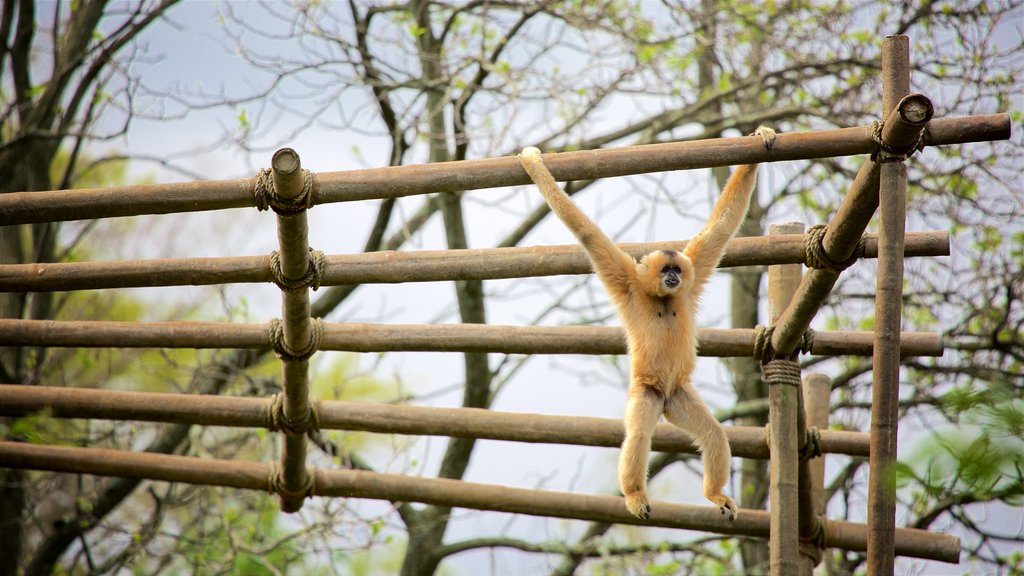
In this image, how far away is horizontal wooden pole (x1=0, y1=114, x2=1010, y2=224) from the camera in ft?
11.9

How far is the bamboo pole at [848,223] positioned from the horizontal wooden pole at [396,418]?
762 millimetres

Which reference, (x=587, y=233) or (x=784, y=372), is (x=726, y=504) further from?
(x=587, y=233)

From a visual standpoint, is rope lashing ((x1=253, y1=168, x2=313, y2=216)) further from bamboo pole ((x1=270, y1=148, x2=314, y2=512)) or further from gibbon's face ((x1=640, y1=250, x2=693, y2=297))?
gibbon's face ((x1=640, y1=250, x2=693, y2=297))

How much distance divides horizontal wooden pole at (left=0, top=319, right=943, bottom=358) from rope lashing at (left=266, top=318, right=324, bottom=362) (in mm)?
80

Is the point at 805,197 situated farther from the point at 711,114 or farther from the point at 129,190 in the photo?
the point at 129,190

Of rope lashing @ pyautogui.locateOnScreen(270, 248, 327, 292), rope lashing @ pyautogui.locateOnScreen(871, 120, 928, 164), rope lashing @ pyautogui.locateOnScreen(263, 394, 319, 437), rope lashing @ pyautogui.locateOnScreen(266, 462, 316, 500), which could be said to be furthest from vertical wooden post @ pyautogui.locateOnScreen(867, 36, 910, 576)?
rope lashing @ pyautogui.locateOnScreen(266, 462, 316, 500)

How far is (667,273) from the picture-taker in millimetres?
4305

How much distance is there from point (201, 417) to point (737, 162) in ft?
10.4

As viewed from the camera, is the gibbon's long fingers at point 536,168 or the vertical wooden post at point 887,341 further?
the gibbon's long fingers at point 536,168

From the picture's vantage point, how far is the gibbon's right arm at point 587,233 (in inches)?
153

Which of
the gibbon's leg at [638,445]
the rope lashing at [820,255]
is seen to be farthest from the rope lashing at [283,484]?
the rope lashing at [820,255]

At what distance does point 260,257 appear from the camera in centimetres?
444

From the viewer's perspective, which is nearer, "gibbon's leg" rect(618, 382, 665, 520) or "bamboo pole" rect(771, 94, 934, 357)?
"bamboo pole" rect(771, 94, 934, 357)

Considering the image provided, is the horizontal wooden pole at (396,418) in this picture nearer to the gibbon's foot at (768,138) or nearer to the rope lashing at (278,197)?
the rope lashing at (278,197)
